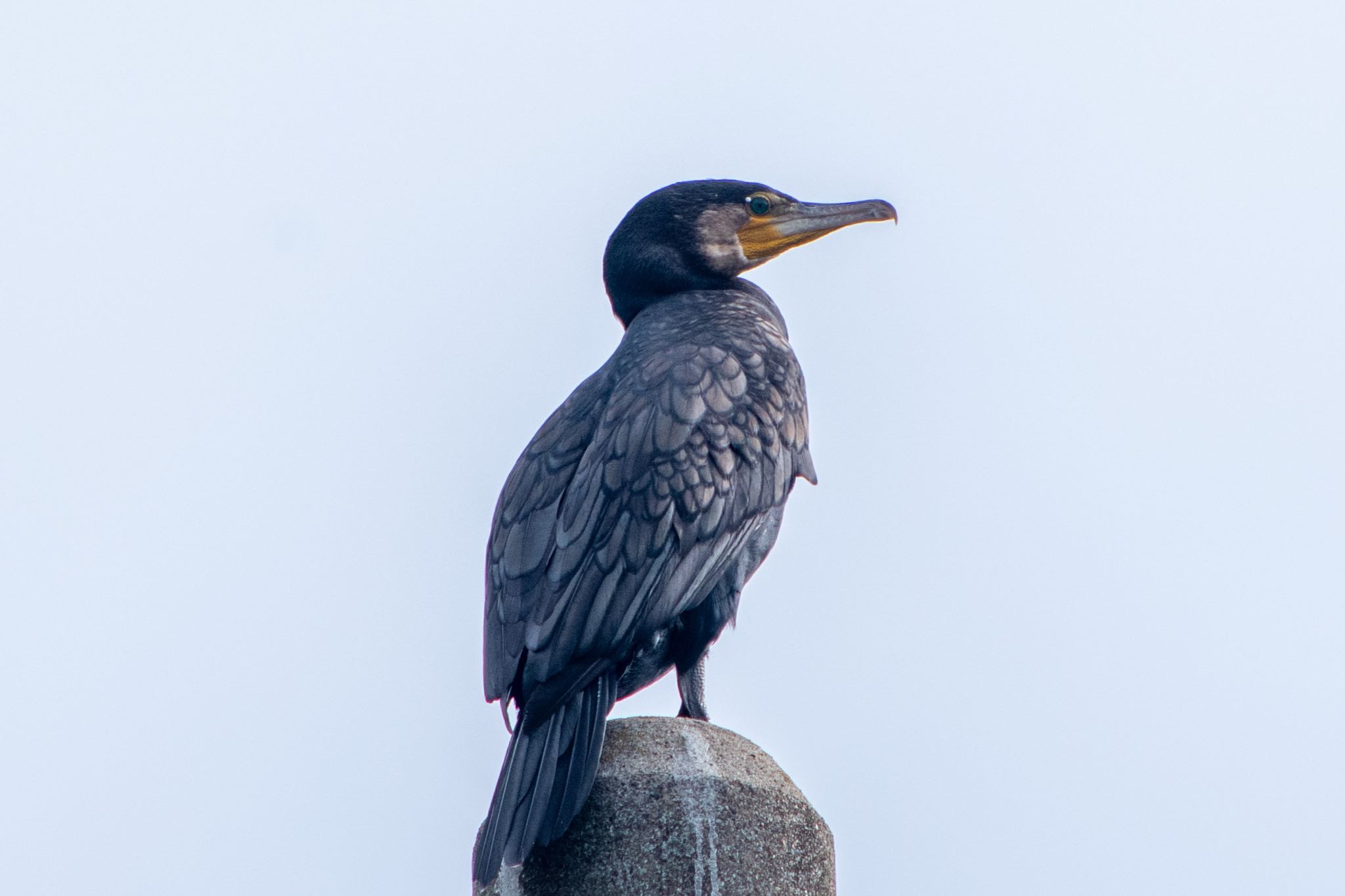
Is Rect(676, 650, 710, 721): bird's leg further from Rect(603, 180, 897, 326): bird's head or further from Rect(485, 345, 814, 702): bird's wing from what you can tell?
Rect(603, 180, 897, 326): bird's head

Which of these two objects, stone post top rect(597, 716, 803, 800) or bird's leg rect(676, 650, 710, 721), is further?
bird's leg rect(676, 650, 710, 721)

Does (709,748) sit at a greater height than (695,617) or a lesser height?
lesser

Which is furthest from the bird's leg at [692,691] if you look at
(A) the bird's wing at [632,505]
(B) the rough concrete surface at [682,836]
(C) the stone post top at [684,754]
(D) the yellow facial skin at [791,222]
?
(D) the yellow facial skin at [791,222]

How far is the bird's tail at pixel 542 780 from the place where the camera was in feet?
12.8

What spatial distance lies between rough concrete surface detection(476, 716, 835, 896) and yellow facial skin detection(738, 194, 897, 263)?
2.64 m

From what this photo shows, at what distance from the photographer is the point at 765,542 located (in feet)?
16.8

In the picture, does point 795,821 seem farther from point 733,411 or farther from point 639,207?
point 639,207

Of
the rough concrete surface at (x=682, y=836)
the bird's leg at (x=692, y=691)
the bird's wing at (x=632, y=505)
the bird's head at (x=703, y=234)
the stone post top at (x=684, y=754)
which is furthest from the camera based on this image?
the bird's head at (x=703, y=234)

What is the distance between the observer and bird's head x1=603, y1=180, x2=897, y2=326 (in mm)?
6070

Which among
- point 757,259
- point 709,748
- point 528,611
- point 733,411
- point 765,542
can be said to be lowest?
point 709,748

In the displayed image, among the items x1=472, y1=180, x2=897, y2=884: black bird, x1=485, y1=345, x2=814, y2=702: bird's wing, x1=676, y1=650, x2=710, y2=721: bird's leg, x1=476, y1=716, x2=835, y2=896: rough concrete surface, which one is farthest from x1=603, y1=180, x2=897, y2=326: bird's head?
x1=476, y1=716, x2=835, y2=896: rough concrete surface

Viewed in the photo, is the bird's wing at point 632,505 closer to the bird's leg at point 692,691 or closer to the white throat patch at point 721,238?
the bird's leg at point 692,691

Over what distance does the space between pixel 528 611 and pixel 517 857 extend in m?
0.86

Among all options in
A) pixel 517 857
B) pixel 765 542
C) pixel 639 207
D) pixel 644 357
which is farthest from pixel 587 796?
pixel 639 207
